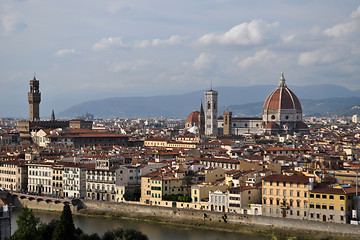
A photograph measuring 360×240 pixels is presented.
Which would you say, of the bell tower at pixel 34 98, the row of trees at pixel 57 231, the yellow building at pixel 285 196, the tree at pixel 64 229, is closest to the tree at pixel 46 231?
the row of trees at pixel 57 231

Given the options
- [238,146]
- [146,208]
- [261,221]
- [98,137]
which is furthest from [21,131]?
[261,221]

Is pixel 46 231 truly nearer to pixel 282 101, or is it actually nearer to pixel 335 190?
pixel 335 190

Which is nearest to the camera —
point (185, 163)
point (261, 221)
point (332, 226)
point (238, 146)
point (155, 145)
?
point (332, 226)

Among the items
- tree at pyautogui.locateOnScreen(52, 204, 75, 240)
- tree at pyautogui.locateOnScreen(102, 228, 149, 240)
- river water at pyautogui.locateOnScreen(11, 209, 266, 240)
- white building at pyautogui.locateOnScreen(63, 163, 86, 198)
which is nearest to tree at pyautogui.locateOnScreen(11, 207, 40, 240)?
tree at pyautogui.locateOnScreen(52, 204, 75, 240)

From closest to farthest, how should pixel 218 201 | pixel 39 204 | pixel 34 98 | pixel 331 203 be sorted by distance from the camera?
pixel 331 203 → pixel 218 201 → pixel 39 204 → pixel 34 98

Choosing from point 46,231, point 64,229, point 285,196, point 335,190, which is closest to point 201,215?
point 285,196

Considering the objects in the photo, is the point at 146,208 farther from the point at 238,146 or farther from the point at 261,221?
the point at 238,146

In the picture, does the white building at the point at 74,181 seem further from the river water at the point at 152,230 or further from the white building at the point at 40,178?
the river water at the point at 152,230
